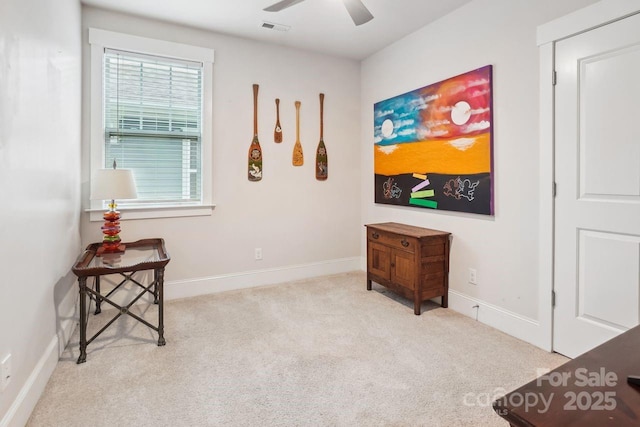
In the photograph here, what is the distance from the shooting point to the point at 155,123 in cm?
330

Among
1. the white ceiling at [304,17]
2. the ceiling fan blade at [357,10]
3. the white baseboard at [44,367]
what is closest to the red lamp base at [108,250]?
the white baseboard at [44,367]

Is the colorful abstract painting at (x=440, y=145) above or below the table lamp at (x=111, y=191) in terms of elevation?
above

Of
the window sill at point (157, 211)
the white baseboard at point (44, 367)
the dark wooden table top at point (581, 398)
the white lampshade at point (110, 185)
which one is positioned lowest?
the white baseboard at point (44, 367)

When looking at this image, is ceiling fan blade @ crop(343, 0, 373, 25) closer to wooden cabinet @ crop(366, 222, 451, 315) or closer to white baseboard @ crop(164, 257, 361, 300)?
wooden cabinet @ crop(366, 222, 451, 315)

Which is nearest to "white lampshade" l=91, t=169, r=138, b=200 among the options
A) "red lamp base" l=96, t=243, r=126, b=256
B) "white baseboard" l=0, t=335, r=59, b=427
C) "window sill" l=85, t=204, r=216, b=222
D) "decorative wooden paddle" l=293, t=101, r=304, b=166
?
"red lamp base" l=96, t=243, r=126, b=256

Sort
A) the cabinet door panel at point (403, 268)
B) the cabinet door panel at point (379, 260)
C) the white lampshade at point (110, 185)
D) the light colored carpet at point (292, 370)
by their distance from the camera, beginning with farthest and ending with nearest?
the cabinet door panel at point (379, 260)
the cabinet door panel at point (403, 268)
the white lampshade at point (110, 185)
the light colored carpet at point (292, 370)

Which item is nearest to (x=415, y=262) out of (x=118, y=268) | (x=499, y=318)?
(x=499, y=318)

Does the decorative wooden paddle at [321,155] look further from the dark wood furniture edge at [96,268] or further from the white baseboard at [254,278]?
the dark wood furniture edge at [96,268]

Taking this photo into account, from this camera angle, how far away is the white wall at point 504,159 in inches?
95.8

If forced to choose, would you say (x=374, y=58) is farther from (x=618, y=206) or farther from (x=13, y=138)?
(x=13, y=138)

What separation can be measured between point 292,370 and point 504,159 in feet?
6.90

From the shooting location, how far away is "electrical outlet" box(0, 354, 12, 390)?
142 cm

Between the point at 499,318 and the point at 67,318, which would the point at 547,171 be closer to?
the point at 499,318

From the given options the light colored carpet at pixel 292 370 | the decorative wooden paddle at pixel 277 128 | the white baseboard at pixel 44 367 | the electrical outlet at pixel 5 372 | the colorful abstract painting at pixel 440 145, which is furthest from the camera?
the decorative wooden paddle at pixel 277 128
